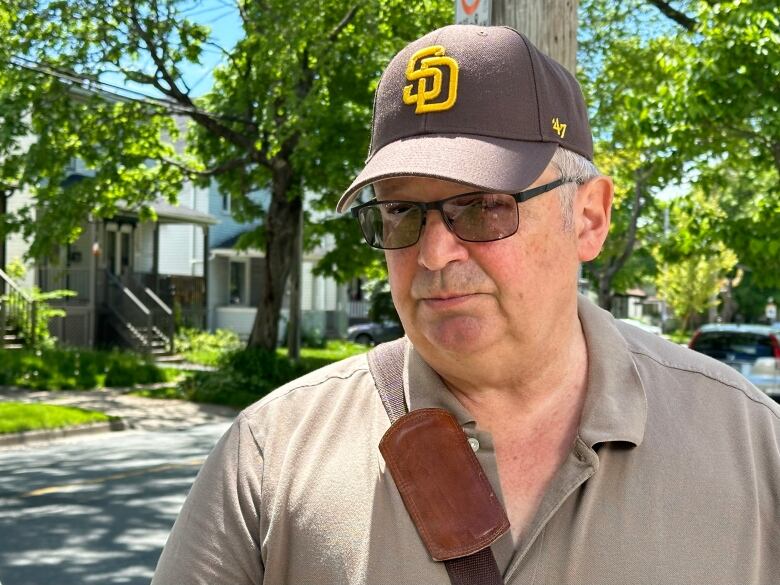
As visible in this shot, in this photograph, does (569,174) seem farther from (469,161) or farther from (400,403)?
(400,403)

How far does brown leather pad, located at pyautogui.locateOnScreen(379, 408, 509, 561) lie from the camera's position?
62.9 inches

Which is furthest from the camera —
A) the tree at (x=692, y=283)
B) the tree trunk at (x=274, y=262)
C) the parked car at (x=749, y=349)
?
the tree at (x=692, y=283)

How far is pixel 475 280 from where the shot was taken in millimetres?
1730

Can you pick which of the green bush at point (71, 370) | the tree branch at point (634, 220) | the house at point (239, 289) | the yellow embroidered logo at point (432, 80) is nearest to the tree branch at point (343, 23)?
the green bush at point (71, 370)

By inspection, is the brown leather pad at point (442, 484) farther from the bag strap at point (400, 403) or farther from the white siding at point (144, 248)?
the white siding at point (144, 248)

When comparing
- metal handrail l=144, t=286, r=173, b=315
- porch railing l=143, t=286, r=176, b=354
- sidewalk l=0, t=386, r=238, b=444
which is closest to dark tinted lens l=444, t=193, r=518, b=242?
sidewalk l=0, t=386, r=238, b=444

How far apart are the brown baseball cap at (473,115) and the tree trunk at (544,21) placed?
2.72 metres

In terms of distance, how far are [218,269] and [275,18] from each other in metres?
22.2

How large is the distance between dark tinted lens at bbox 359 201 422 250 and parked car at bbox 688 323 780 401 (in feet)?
48.6

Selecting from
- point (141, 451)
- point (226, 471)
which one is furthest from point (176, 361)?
point (226, 471)

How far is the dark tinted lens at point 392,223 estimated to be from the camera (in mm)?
1771

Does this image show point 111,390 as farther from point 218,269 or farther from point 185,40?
point 218,269

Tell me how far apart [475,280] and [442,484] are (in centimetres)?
36

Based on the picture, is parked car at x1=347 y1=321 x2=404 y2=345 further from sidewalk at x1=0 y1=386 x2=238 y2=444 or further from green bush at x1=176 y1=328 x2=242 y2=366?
sidewalk at x1=0 y1=386 x2=238 y2=444
